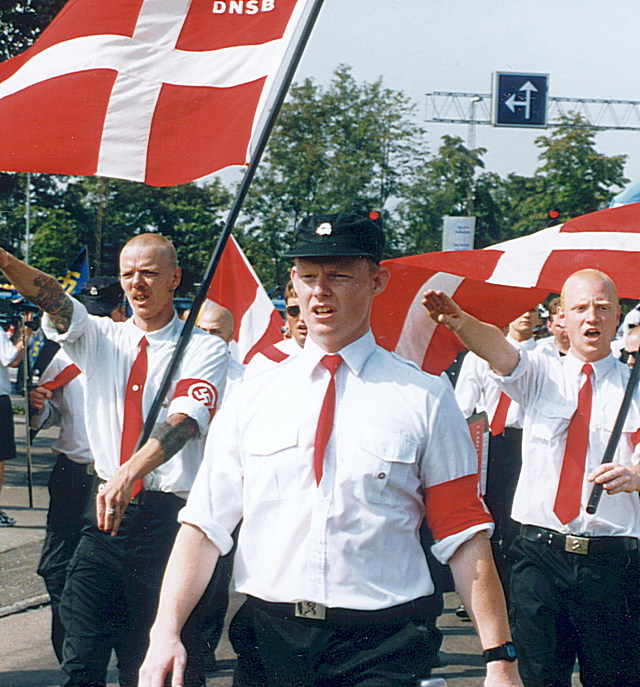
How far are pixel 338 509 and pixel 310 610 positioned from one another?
0.26 metres

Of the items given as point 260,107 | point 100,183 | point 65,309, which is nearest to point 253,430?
point 65,309

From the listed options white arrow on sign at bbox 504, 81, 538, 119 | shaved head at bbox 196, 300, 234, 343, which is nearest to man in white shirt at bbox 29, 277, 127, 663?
shaved head at bbox 196, 300, 234, 343

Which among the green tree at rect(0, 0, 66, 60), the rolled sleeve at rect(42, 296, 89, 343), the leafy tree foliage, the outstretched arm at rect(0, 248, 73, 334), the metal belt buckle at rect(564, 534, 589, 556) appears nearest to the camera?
the outstretched arm at rect(0, 248, 73, 334)

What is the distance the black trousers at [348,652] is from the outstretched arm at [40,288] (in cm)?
172

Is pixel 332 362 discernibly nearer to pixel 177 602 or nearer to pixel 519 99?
pixel 177 602

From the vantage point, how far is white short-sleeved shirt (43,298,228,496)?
432cm

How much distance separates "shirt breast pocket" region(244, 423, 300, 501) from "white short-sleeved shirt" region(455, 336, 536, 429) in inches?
169

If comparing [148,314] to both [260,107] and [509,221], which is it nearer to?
[260,107]

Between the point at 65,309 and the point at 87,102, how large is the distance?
0.87 meters

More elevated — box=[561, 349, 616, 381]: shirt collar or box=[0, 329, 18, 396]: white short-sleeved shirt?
box=[561, 349, 616, 381]: shirt collar

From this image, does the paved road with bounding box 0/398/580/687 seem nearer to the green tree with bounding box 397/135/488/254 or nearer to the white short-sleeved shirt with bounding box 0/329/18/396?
the white short-sleeved shirt with bounding box 0/329/18/396

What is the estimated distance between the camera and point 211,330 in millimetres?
7242

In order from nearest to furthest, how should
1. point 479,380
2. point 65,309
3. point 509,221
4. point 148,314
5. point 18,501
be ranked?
point 65,309
point 148,314
point 479,380
point 18,501
point 509,221

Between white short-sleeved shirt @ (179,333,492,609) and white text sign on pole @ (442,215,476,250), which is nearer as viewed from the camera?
white short-sleeved shirt @ (179,333,492,609)
